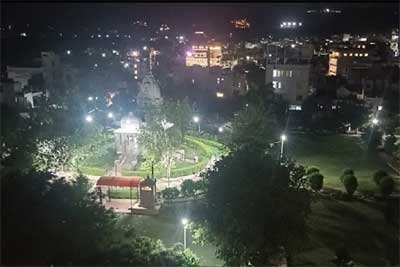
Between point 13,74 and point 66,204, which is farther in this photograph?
point 13,74

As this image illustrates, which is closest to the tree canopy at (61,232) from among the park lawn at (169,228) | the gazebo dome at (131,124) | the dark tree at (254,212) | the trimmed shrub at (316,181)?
the dark tree at (254,212)

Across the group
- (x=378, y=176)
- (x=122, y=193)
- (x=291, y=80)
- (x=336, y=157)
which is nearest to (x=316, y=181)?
(x=378, y=176)

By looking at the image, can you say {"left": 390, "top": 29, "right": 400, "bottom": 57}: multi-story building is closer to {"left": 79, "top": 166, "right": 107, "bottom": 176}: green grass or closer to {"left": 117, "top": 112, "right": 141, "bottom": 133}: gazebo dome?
{"left": 117, "top": 112, "right": 141, "bottom": 133}: gazebo dome

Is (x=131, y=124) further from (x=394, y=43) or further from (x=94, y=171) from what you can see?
(x=394, y=43)

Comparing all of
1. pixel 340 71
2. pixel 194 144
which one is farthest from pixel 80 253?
pixel 340 71

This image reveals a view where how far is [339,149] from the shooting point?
23375mm

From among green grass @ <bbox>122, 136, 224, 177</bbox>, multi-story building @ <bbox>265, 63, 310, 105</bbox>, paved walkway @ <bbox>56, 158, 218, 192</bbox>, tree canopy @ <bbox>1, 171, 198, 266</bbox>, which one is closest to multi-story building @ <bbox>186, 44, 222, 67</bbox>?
multi-story building @ <bbox>265, 63, 310, 105</bbox>

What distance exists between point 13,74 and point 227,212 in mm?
26196

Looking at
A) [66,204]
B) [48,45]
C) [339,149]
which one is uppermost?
[48,45]

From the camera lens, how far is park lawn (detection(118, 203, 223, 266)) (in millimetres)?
12695

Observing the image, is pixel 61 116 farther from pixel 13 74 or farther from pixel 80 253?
pixel 13 74

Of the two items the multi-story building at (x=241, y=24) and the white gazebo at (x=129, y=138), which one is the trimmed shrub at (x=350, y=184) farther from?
the multi-story building at (x=241, y=24)

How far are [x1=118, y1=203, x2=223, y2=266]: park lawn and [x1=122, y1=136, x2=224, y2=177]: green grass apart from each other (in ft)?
10.2

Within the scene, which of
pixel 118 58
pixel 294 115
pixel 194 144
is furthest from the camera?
pixel 118 58
